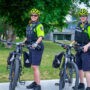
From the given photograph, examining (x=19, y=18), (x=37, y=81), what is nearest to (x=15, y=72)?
(x=37, y=81)

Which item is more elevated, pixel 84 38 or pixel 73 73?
pixel 84 38

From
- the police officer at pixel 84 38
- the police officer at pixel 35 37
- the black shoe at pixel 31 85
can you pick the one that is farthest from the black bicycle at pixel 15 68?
the police officer at pixel 84 38

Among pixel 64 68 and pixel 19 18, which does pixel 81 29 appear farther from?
pixel 19 18

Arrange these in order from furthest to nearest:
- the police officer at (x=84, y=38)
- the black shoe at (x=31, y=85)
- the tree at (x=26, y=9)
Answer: the tree at (x=26, y=9) < the black shoe at (x=31, y=85) < the police officer at (x=84, y=38)

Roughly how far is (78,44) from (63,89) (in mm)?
917

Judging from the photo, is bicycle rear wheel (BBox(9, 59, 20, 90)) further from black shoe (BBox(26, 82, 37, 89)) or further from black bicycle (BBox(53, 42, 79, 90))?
black bicycle (BBox(53, 42, 79, 90))

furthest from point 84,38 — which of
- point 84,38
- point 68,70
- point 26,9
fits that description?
point 26,9

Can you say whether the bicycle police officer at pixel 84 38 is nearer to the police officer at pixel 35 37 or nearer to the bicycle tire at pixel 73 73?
the bicycle tire at pixel 73 73

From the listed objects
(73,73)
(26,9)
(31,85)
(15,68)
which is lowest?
(31,85)

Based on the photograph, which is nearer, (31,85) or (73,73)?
(73,73)

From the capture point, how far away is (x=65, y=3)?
22406 millimetres

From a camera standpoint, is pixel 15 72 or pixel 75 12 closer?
pixel 15 72

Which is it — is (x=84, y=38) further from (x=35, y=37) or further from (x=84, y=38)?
(x=35, y=37)

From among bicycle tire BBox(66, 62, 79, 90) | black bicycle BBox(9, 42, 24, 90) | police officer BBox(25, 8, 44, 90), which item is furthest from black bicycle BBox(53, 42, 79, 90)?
black bicycle BBox(9, 42, 24, 90)
